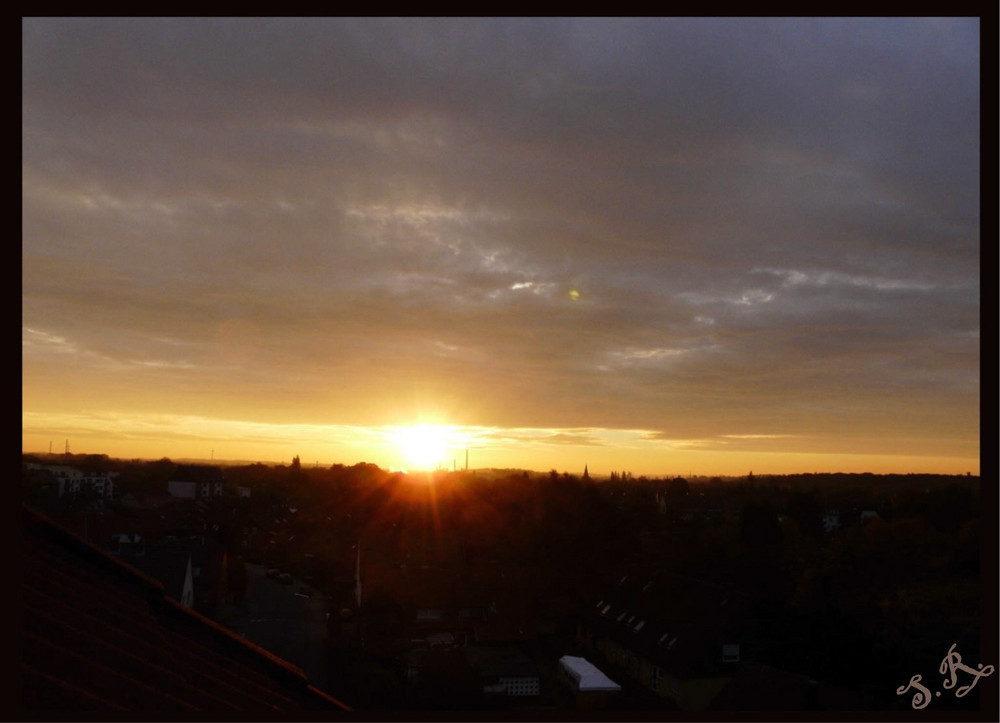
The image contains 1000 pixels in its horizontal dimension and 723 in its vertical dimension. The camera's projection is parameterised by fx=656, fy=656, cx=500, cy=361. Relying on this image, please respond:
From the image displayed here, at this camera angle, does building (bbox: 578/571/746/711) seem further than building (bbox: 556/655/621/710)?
Yes

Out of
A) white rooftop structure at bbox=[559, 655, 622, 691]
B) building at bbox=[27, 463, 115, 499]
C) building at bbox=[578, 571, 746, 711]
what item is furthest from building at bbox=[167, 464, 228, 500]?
white rooftop structure at bbox=[559, 655, 622, 691]

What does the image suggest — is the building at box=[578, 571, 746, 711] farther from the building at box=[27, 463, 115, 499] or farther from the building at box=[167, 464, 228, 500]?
the building at box=[167, 464, 228, 500]

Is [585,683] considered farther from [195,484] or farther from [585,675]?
[195,484]

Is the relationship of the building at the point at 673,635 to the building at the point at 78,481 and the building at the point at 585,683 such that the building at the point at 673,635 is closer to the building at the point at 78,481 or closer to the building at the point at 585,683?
the building at the point at 585,683

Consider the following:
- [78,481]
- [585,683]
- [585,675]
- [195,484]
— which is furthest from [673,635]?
[78,481]

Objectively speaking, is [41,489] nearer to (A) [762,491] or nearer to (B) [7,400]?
(A) [762,491]

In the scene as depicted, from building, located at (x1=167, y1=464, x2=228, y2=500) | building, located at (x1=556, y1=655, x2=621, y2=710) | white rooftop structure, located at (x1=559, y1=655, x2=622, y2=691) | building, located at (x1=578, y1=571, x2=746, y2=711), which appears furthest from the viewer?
building, located at (x1=167, y1=464, x2=228, y2=500)

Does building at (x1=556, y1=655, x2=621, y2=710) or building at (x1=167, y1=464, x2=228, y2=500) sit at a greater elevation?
building at (x1=167, y1=464, x2=228, y2=500)

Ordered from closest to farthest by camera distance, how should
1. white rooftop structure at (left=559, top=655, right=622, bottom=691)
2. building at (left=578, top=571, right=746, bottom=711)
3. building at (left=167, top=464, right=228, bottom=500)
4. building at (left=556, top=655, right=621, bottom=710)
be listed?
building at (left=556, top=655, right=621, bottom=710)
white rooftop structure at (left=559, top=655, right=622, bottom=691)
building at (left=578, top=571, right=746, bottom=711)
building at (left=167, top=464, right=228, bottom=500)
